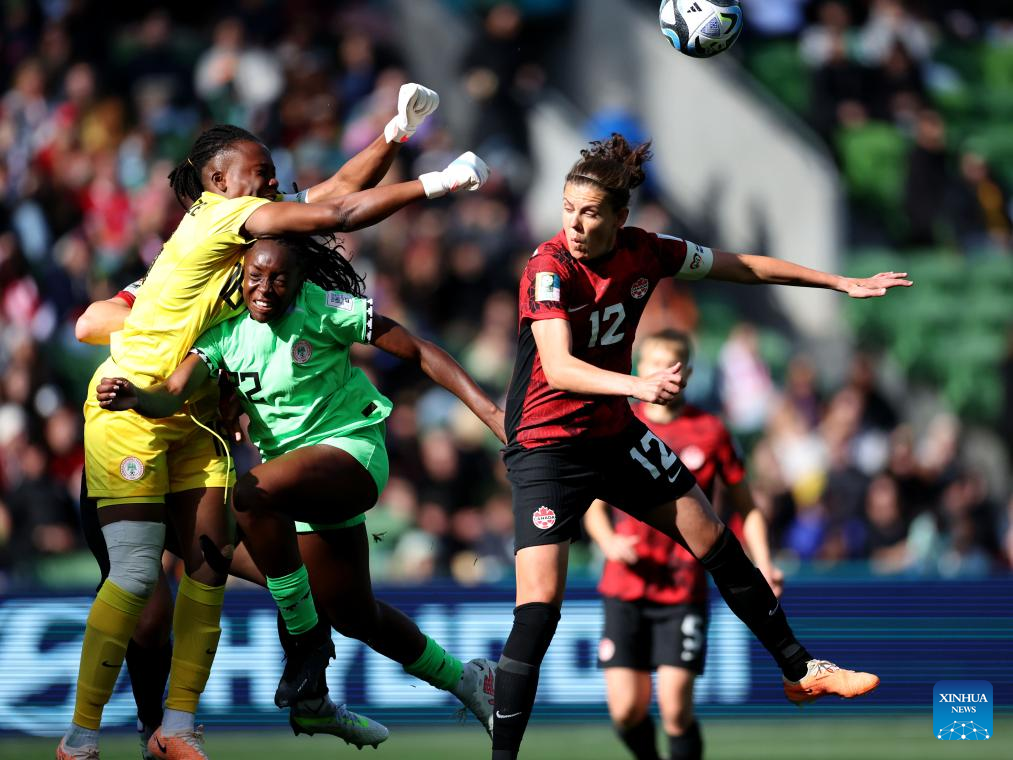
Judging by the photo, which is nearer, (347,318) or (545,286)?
(545,286)

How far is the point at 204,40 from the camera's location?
15.1m

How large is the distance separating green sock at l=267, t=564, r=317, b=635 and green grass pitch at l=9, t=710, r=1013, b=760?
91.3 inches

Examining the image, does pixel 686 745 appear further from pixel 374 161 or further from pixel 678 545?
pixel 374 161

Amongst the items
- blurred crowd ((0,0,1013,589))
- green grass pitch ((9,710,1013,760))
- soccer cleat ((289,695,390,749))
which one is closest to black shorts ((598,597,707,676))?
green grass pitch ((9,710,1013,760))

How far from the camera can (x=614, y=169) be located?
588cm

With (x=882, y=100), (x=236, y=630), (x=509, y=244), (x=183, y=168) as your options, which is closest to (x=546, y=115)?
(x=509, y=244)

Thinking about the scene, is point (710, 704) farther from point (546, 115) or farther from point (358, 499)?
point (546, 115)

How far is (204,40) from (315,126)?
7.89 feet

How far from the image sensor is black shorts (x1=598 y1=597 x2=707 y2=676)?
7.46 metres

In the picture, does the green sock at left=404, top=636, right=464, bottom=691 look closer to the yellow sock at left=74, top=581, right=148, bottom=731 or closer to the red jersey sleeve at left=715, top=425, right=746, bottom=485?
the yellow sock at left=74, top=581, right=148, bottom=731

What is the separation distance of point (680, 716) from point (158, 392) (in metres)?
3.04

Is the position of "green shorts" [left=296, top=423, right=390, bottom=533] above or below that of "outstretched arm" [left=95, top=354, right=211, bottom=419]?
below

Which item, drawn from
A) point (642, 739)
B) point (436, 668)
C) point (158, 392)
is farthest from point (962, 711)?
point (158, 392)

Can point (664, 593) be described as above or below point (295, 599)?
below
